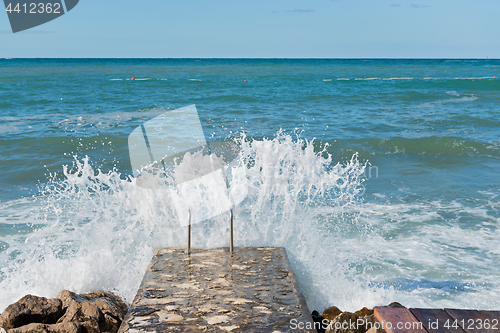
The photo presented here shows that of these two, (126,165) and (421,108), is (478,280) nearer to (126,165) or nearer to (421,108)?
(126,165)

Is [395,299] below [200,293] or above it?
below

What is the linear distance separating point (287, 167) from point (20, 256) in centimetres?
351

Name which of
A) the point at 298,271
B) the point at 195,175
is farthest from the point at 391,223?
the point at 195,175

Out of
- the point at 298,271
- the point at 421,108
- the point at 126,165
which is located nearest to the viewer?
the point at 298,271

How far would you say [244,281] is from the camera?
3473mm

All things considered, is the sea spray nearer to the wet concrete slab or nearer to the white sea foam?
the white sea foam

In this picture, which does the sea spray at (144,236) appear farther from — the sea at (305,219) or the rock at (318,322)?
the rock at (318,322)

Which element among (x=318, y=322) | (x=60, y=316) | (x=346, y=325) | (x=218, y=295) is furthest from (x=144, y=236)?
(x=346, y=325)

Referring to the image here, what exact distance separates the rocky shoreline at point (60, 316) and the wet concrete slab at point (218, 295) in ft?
0.99

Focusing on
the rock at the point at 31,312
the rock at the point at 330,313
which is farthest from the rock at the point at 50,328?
the rock at the point at 330,313

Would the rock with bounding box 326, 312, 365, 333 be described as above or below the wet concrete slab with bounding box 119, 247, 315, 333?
below

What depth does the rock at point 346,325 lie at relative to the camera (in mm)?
3016

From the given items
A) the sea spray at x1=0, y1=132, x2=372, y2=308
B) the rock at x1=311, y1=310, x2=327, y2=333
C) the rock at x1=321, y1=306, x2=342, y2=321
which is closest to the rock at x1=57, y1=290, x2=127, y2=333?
A: the sea spray at x1=0, y1=132, x2=372, y2=308

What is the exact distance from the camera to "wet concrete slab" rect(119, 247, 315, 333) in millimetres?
2826
